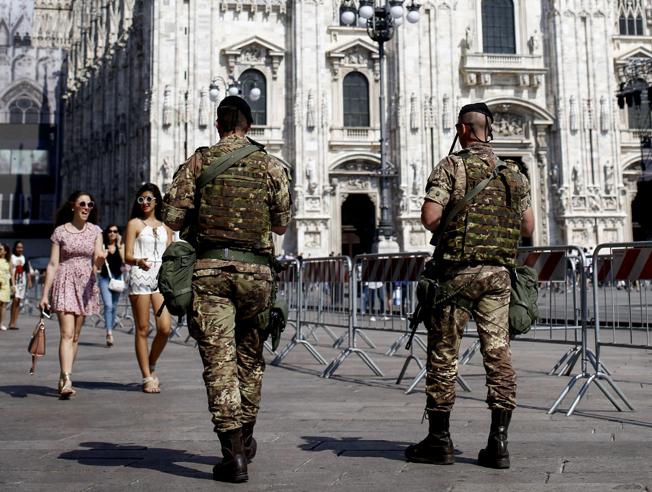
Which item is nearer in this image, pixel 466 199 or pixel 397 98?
pixel 466 199

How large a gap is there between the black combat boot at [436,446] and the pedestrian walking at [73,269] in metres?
3.94

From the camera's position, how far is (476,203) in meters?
4.63

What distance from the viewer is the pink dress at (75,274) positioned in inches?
296

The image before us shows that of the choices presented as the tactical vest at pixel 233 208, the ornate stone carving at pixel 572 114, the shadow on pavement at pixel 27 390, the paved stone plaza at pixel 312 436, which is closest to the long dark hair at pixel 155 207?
the paved stone plaza at pixel 312 436

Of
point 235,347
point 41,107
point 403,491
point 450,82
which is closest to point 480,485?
point 403,491

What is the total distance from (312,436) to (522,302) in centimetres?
165

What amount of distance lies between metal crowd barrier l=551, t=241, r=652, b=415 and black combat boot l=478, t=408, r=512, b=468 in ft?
6.02

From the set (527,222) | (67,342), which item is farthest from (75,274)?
(527,222)

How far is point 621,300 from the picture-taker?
6.93 meters

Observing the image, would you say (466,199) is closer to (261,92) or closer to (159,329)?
(159,329)

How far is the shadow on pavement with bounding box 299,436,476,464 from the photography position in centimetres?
479

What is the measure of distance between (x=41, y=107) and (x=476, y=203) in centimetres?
4960

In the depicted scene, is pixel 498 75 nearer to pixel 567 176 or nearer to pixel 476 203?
pixel 567 176

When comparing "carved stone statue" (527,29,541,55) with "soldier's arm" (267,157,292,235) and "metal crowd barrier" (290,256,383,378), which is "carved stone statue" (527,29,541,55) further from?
"soldier's arm" (267,157,292,235)
